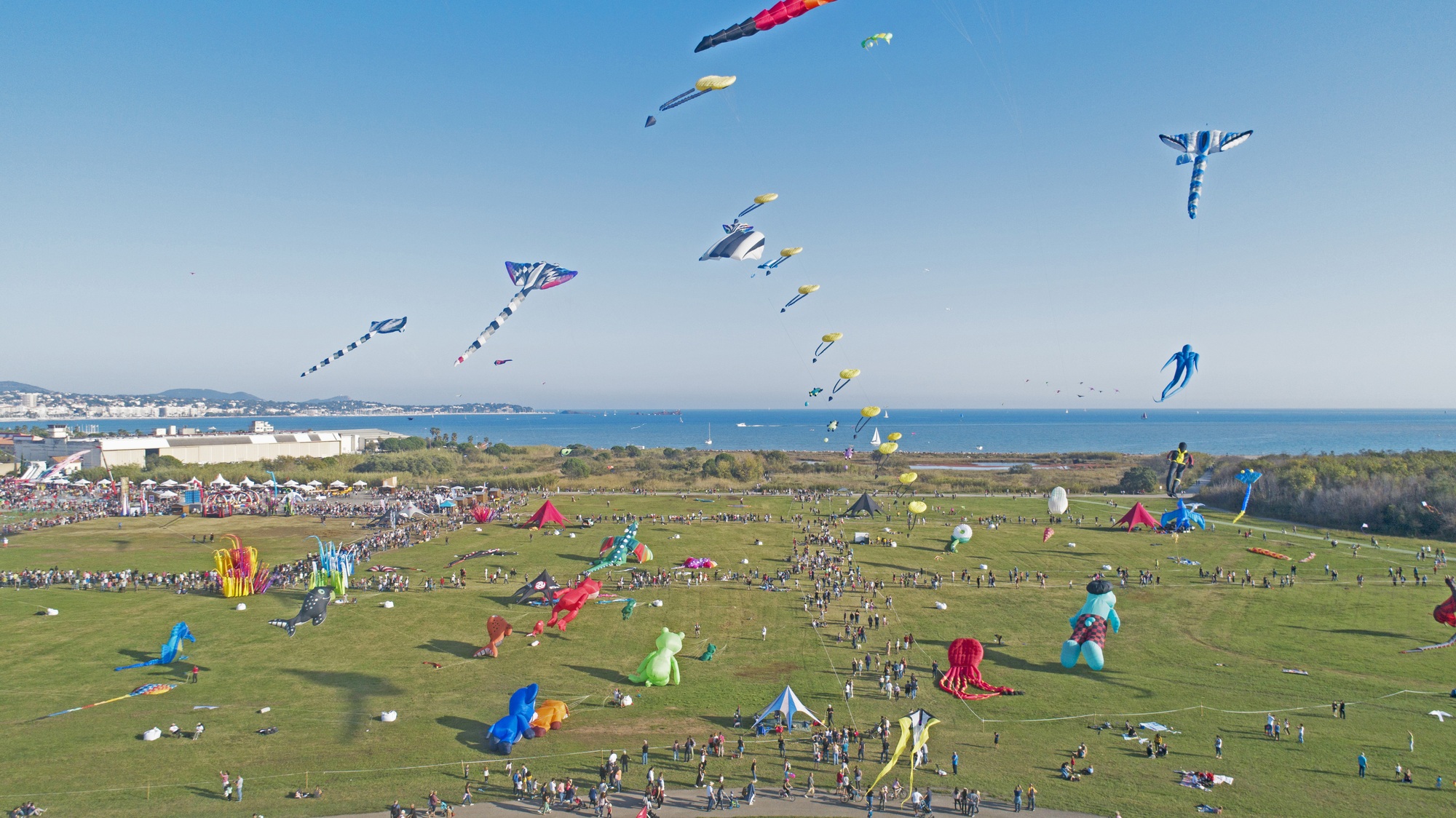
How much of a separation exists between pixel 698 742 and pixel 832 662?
281 inches

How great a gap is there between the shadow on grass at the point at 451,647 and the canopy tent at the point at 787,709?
35.2ft

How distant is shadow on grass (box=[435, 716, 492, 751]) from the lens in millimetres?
17906

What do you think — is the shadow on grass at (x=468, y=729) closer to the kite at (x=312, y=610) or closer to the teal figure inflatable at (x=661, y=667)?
the teal figure inflatable at (x=661, y=667)

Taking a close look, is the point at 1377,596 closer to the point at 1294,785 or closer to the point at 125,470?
the point at 1294,785

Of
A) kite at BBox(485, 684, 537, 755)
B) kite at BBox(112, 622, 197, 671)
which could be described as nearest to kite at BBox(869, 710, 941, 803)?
kite at BBox(485, 684, 537, 755)

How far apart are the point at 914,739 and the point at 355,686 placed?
15.9 metres

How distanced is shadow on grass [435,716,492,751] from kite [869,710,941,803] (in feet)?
31.1

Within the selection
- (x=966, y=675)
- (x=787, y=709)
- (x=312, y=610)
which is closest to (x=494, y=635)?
(x=312, y=610)

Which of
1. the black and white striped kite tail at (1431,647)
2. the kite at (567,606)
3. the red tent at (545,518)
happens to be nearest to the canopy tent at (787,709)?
the kite at (567,606)

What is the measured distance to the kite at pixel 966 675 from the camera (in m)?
21.3

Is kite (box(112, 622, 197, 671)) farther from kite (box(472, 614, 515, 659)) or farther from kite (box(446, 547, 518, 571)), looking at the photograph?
kite (box(446, 547, 518, 571))

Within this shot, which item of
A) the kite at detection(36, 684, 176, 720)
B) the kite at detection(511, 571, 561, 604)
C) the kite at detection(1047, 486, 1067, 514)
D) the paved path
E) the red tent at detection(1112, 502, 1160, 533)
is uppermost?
the kite at detection(1047, 486, 1067, 514)

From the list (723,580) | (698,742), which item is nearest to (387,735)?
(698,742)

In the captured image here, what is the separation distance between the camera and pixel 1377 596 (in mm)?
31266
